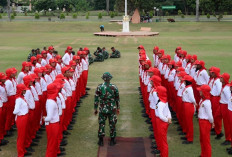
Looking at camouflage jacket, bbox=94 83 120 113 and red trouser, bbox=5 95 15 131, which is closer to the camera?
camouflage jacket, bbox=94 83 120 113

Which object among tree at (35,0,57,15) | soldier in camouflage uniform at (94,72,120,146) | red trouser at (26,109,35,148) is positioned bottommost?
red trouser at (26,109,35,148)

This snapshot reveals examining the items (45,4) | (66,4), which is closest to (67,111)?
(45,4)

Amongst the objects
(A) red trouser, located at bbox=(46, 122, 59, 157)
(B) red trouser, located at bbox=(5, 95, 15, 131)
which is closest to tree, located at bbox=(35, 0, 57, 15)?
(B) red trouser, located at bbox=(5, 95, 15, 131)

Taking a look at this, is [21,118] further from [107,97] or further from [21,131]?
[107,97]

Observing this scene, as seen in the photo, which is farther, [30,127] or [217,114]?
[217,114]

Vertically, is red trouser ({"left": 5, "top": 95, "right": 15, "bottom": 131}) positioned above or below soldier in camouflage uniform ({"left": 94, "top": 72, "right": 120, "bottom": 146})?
below

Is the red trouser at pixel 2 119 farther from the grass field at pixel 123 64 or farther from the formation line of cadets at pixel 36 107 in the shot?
the grass field at pixel 123 64

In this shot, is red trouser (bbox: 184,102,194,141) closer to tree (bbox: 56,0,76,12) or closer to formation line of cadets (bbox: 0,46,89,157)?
formation line of cadets (bbox: 0,46,89,157)

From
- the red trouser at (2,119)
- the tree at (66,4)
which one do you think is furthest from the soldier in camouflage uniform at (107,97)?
the tree at (66,4)

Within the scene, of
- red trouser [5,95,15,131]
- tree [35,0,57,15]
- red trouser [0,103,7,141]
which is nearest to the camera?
red trouser [0,103,7,141]

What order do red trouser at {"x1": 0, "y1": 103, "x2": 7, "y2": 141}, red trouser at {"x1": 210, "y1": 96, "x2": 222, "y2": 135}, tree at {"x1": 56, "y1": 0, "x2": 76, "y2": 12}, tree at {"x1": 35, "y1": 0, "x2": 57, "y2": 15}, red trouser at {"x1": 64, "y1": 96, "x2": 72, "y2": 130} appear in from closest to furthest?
red trouser at {"x1": 0, "y1": 103, "x2": 7, "y2": 141} < red trouser at {"x1": 210, "y1": 96, "x2": 222, "y2": 135} < red trouser at {"x1": 64, "y1": 96, "x2": 72, "y2": 130} < tree at {"x1": 35, "y1": 0, "x2": 57, "y2": 15} < tree at {"x1": 56, "y1": 0, "x2": 76, "y2": 12}

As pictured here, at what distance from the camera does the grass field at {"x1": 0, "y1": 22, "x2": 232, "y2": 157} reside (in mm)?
9039

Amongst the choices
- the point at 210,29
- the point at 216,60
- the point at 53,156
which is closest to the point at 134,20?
the point at 210,29

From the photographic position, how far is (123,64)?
2191 cm
